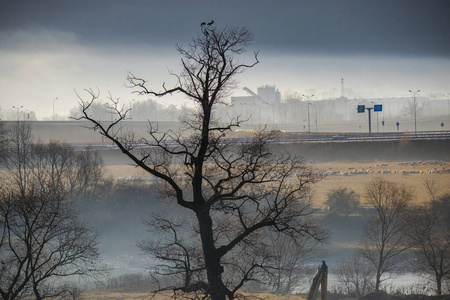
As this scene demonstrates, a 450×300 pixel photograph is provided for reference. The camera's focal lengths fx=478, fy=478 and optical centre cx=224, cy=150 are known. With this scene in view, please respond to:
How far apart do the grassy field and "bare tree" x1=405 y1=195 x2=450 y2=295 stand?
3838 mm

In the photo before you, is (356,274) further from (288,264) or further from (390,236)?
(390,236)

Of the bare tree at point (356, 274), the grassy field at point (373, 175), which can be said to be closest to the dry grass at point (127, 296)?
the bare tree at point (356, 274)

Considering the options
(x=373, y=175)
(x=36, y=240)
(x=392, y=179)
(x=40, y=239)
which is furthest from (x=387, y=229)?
(x=36, y=240)

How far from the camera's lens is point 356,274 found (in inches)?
1171

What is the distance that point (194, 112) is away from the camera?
47.8 ft

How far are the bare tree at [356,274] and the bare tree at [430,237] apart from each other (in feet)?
10.1

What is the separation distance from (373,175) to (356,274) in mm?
20130

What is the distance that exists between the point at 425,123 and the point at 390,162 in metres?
86.1

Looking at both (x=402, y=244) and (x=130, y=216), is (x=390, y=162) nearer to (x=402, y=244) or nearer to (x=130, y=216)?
(x=402, y=244)

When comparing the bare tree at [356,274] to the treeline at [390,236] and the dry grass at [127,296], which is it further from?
the dry grass at [127,296]

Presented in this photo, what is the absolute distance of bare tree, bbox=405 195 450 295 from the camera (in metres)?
27.9

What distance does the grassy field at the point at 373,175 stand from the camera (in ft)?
141

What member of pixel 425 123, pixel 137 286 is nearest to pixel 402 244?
pixel 137 286

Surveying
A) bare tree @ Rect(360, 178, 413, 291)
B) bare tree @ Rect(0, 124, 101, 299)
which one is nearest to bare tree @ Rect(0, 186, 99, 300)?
bare tree @ Rect(0, 124, 101, 299)
